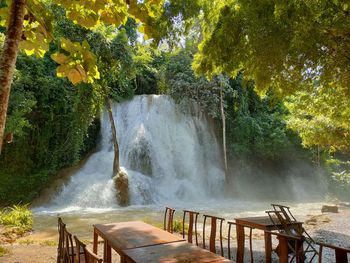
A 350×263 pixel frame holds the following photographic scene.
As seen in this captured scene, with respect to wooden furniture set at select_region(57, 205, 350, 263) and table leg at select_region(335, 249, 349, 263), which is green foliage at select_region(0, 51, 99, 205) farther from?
table leg at select_region(335, 249, 349, 263)

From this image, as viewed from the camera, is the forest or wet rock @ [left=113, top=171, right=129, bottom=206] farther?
wet rock @ [left=113, top=171, right=129, bottom=206]

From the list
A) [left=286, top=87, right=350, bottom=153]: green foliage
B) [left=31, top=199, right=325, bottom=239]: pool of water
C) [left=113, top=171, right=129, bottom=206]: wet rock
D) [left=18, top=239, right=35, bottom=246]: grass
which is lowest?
[left=31, top=199, right=325, bottom=239]: pool of water

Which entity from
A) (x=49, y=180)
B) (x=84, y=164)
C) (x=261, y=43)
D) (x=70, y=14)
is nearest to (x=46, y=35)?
(x=70, y=14)

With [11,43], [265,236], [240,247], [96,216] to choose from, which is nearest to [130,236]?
[240,247]

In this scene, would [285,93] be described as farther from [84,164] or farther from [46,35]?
[84,164]

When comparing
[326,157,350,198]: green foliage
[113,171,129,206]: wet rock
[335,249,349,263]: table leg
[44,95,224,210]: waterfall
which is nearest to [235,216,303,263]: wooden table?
[335,249,349,263]: table leg

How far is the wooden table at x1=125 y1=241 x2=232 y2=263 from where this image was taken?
3.35 m

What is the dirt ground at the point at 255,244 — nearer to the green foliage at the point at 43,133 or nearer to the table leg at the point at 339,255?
the table leg at the point at 339,255

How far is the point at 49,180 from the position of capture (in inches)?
640

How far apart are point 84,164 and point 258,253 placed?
13217 mm

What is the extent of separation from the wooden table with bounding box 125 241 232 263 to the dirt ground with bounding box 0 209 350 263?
9.47ft

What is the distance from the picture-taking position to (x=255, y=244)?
25.4 feet

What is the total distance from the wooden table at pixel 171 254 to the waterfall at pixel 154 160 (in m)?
11.5

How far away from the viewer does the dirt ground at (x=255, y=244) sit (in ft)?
21.2
